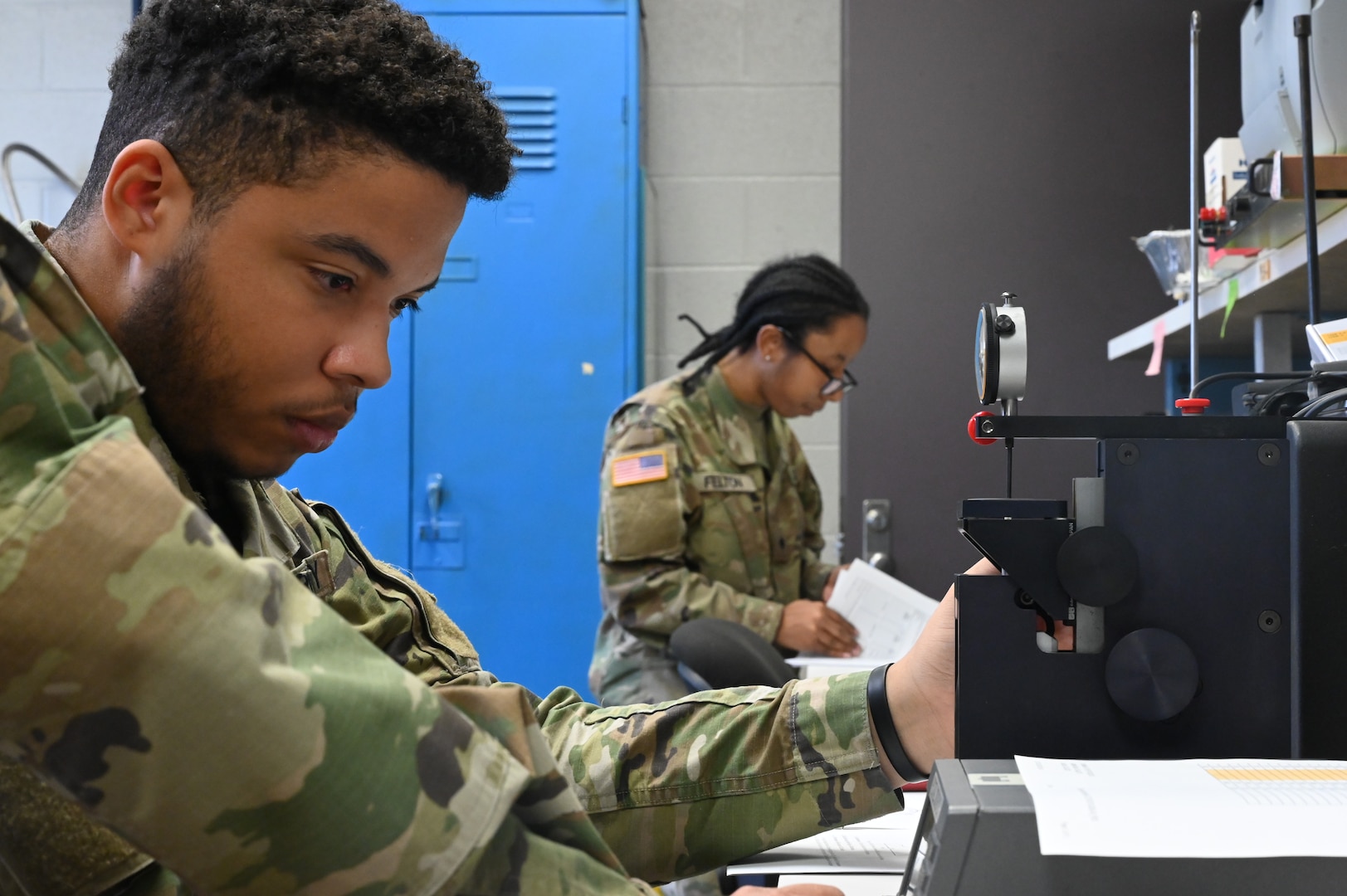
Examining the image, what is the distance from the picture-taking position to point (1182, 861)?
463mm

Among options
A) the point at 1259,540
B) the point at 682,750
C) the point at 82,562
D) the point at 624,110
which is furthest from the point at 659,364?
the point at 82,562

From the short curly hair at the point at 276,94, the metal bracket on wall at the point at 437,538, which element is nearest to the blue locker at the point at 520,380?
the metal bracket on wall at the point at 437,538

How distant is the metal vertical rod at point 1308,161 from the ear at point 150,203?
1015 millimetres

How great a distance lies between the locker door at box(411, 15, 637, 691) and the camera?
2.50 m

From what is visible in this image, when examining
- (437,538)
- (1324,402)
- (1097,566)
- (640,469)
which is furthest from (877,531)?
(1097,566)

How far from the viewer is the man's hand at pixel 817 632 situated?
1.96m

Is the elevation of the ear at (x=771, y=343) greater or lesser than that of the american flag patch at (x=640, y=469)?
greater

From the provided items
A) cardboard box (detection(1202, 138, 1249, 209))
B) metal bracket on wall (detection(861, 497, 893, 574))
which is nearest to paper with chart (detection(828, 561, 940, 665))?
metal bracket on wall (detection(861, 497, 893, 574))

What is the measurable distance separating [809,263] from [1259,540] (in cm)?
169

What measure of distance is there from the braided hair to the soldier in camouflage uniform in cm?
133

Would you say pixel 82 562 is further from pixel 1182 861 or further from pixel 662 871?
pixel 662 871

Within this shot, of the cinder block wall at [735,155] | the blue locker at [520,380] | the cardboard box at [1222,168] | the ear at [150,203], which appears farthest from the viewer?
the cinder block wall at [735,155]

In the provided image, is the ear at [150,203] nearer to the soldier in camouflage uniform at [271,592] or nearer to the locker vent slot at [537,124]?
the soldier in camouflage uniform at [271,592]

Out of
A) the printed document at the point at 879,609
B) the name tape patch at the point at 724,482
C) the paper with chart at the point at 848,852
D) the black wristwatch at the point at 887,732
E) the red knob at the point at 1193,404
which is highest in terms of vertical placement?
the red knob at the point at 1193,404
